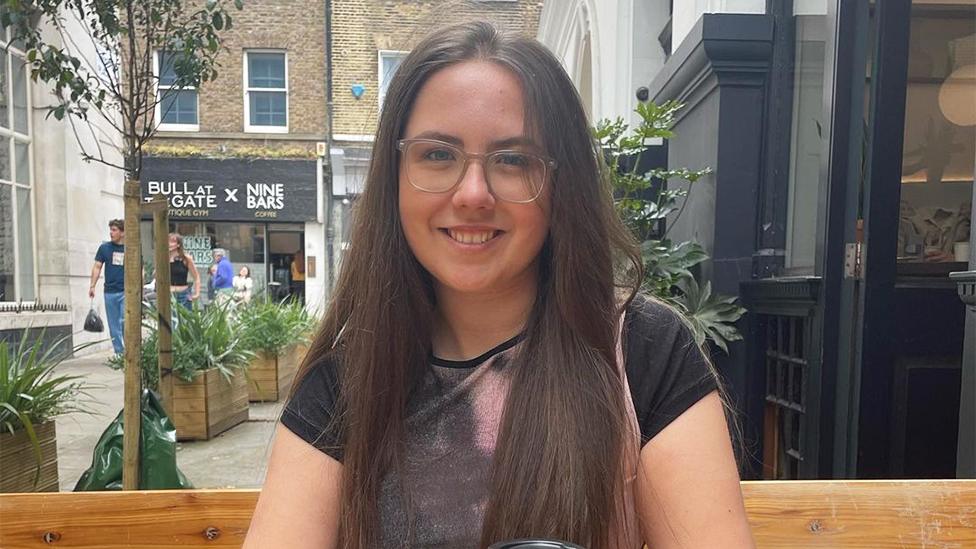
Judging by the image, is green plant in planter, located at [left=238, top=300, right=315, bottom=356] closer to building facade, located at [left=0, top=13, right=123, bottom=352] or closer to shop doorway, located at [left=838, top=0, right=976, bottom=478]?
building facade, located at [left=0, top=13, right=123, bottom=352]

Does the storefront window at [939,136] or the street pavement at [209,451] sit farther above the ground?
the storefront window at [939,136]

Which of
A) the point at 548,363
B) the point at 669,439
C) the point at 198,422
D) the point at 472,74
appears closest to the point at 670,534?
the point at 669,439

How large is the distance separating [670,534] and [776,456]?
246cm

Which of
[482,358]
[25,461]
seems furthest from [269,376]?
[482,358]

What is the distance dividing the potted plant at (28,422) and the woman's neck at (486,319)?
88.0 inches

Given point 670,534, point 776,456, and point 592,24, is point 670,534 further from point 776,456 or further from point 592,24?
point 592,24

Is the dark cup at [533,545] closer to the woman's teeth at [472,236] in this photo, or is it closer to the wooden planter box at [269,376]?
the woman's teeth at [472,236]

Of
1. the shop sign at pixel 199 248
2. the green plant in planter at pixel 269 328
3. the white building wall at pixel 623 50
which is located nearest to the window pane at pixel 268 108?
the shop sign at pixel 199 248

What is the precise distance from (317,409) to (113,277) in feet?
24.4

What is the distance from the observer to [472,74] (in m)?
1.03

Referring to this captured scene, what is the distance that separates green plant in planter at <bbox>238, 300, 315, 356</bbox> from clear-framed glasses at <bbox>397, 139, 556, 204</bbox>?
4271mm

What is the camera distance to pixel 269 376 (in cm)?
558

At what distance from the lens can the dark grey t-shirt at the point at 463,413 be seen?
1046mm

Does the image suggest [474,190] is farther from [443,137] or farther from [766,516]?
[766,516]
